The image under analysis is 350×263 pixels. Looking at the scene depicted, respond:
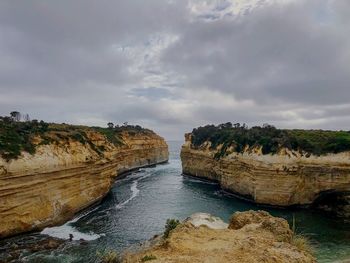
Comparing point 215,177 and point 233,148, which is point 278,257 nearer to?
point 233,148

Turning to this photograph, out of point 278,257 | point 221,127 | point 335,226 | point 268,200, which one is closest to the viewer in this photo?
point 278,257

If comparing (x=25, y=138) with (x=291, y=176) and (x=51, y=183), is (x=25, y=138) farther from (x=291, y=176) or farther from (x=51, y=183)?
(x=291, y=176)

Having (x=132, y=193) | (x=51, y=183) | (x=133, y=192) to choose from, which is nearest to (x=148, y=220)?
(x=51, y=183)

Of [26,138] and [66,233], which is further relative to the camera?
[26,138]

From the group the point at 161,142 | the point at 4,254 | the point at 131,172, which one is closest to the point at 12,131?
the point at 4,254

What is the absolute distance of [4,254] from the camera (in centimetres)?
2706

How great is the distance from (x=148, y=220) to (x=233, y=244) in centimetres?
2405

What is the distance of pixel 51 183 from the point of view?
117 feet

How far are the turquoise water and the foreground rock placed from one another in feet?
34.0

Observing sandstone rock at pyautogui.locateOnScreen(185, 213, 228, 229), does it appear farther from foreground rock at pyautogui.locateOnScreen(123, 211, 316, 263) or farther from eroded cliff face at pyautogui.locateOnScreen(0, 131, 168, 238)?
eroded cliff face at pyautogui.locateOnScreen(0, 131, 168, 238)

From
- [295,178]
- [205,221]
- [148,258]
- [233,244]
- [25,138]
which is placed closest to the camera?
[148,258]

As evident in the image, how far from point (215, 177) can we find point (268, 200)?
72.8 ft

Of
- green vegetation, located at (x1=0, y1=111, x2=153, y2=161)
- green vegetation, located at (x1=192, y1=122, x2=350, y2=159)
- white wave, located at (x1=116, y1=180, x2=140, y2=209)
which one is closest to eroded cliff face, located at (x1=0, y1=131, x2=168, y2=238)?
green vegetation, located at (x1=0, y1=111, x2=153, y2=161)

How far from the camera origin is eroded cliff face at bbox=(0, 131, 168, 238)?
3067 cm
